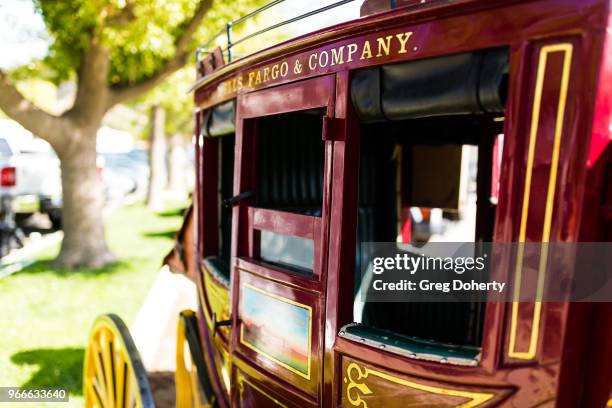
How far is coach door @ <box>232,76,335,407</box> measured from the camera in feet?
6.90

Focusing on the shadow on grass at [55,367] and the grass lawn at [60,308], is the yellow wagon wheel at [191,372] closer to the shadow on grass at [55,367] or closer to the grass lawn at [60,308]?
the grass lawn at [60,308]

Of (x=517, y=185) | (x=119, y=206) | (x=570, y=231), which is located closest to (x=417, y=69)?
(x=517, y=185)

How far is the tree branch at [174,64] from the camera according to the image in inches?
286

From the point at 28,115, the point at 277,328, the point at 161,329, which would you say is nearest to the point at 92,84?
the point at 28,115

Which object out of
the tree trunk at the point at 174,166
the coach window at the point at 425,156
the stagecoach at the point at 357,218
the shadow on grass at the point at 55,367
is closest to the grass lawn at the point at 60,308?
the shadow on grass at the point at 55,367

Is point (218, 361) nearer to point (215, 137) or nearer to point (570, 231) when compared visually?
point (215, 137)

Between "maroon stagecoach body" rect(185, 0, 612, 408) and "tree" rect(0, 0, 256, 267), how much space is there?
14.1 ft

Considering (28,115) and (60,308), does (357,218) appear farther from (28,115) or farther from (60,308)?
(28,115)

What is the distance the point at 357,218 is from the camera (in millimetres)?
2240

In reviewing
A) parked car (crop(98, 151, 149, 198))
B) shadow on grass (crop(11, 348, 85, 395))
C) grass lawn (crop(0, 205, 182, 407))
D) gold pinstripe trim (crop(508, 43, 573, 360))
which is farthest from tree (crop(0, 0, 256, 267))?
parked car (crop(98, 151, 149, 198))

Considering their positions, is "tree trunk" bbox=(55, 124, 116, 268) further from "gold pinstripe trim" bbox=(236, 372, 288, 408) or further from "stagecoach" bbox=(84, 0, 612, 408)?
"gold pinstripe trim" bbox=(236, 372, 288, 408)

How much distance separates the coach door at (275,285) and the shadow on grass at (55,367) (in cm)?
245

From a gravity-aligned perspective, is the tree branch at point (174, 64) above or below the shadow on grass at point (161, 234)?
above

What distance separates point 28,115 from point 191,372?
516 cm
